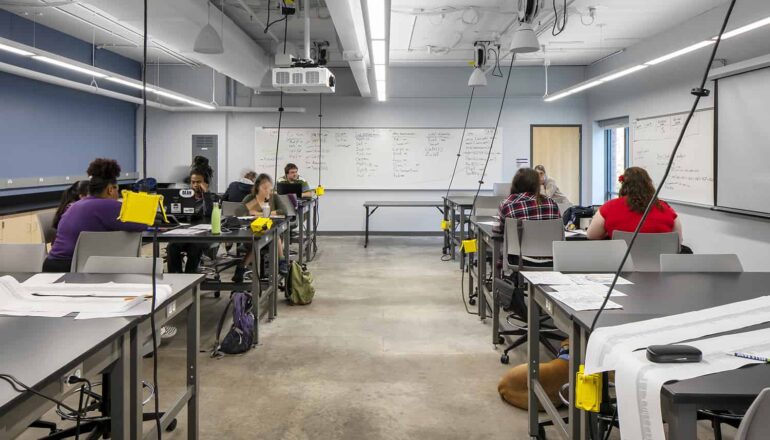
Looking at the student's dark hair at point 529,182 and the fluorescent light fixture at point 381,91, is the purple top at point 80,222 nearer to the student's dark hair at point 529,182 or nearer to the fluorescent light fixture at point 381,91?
the student's dark hair at point 529,182

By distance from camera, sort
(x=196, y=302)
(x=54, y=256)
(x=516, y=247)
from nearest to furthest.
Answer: (x=196, y=302), (x=54, y=256), (x=516, y=247)

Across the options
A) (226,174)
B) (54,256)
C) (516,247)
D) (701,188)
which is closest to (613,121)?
(701,188)

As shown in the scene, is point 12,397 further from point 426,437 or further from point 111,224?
point 111,224

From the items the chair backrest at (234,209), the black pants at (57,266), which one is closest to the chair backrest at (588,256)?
the black pants at (57,266)

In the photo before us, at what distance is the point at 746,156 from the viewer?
15.5 ft

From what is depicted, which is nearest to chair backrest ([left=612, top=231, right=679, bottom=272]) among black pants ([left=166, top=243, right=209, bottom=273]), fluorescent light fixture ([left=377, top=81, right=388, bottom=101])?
black pants ([left=166, top=243, right=209, bottom=273])

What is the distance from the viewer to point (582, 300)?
1756mm

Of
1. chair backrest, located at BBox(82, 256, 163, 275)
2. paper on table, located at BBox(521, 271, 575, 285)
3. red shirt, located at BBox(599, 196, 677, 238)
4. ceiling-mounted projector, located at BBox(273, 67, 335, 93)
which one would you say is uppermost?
ceiling-mounted projector, located at BBox(273, 67, 335, 93)

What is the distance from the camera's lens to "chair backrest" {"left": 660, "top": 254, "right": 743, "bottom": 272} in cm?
234

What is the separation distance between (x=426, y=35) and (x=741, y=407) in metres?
6.31

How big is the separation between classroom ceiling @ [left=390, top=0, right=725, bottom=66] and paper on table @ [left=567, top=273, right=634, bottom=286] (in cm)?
379

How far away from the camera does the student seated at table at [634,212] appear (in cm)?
313

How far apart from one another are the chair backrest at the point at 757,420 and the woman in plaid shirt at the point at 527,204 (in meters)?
2.71

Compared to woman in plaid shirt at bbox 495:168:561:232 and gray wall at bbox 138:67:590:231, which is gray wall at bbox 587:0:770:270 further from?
woman in plaid shirt at bbox 495:168:561:232
